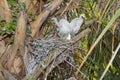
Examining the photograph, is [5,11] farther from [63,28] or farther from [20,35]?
[63,28]

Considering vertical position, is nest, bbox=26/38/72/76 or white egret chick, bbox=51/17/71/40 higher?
nest, bbox=26/38/72/76

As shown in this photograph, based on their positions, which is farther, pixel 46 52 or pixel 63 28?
pixel 63 28

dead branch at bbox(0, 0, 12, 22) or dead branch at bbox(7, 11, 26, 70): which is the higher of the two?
dead branch at bbox(0, 0, 12, 22)

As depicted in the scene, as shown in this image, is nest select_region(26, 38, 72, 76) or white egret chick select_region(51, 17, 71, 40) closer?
nest select_region(26, 38, 72, 76)

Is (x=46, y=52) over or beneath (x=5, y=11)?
beneath

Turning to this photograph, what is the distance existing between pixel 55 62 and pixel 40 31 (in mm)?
186

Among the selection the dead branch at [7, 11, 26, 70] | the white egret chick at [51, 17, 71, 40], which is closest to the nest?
the dead branch at [7, 11, 26, 70]

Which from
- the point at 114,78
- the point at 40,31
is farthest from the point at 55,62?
the point at 114,78

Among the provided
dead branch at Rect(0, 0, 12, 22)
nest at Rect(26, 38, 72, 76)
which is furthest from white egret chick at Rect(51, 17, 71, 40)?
dead branch at Rect(0, 0, 12, 22)

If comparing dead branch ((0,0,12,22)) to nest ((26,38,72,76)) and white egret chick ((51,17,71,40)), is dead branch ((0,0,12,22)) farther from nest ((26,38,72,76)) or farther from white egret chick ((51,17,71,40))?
white egret chick ((51,17,71,40))

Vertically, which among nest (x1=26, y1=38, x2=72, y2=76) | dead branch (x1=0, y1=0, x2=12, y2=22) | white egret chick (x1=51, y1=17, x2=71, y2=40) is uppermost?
dead branch (x1=0, y1=0, x2=12, y2=22)

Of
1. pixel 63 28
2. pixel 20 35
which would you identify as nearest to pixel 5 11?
pixel 20 35

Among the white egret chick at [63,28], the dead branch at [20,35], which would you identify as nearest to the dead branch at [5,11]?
the dead branch at [20,35]

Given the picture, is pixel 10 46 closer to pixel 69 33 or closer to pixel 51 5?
pixel 51 5
